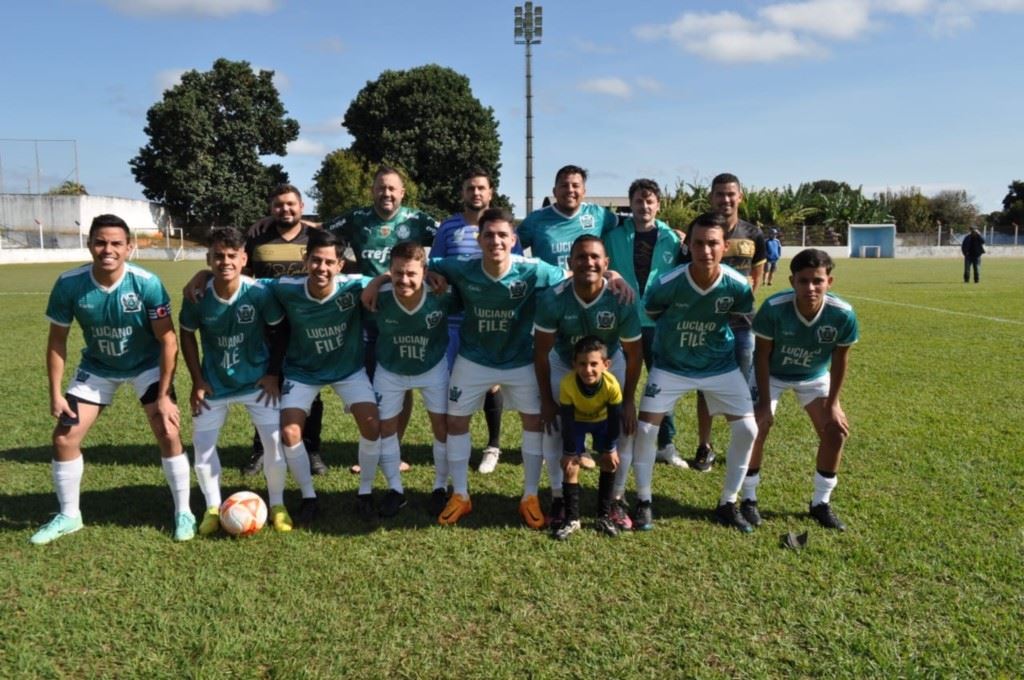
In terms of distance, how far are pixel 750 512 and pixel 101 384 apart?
3869 millimetres

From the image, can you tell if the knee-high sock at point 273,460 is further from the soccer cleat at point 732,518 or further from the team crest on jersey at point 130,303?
the soccer cleat at point 732,518

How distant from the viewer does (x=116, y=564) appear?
11.9 feet

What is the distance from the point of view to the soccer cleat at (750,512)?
4.11 metres

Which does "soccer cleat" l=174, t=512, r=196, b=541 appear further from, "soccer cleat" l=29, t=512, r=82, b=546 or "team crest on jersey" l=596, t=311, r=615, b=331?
"team crest on jersey" l=596, t=311, r=615, b=331

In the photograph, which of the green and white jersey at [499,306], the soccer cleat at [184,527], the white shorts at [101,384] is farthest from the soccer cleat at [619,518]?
the white shorts at [101,384]

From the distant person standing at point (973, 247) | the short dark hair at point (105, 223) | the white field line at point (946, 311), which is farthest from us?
the distant person standing at point (973, 247)

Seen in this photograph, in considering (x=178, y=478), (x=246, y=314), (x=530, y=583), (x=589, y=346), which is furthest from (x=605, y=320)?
(x=178, y=478)

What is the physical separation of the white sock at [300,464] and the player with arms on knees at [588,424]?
1521 mm

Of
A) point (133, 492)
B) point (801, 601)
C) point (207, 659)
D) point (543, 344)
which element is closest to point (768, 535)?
point (801, 601)

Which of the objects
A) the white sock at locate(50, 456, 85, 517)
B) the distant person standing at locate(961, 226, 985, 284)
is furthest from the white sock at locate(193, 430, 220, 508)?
the distant person standing at locate(961, 226, 985, 284)

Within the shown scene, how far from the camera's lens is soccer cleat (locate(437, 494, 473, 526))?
4.15 metres

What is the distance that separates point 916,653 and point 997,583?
86 centimetres

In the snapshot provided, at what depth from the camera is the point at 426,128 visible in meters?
42.7

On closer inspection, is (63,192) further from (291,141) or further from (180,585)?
(180,585)
